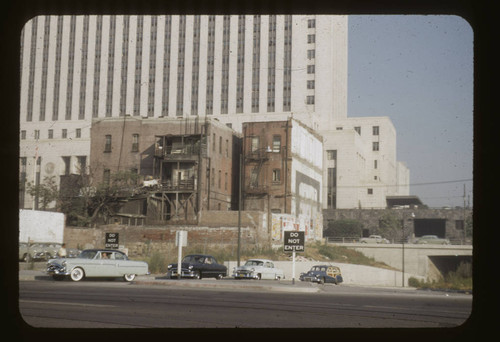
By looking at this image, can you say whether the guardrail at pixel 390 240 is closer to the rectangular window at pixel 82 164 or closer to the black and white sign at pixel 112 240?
the rectangular window at pixel 82 164

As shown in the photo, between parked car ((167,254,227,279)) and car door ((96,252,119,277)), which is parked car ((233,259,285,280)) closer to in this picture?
parked car ((167,254,227,279))

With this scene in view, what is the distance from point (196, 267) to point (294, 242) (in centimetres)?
425

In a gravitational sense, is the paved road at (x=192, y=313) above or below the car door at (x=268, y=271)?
above

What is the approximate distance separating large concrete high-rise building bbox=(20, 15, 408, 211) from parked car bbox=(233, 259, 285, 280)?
29.9m

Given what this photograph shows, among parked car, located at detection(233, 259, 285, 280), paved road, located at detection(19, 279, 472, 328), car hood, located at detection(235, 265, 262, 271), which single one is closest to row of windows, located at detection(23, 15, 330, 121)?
parked car, located at detection(233, 259, 285, 280)

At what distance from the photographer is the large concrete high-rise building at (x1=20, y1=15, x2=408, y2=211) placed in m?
54.4

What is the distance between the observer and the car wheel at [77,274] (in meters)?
19.1

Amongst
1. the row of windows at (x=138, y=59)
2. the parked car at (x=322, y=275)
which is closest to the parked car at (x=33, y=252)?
the parked car at (x=322, y=275)

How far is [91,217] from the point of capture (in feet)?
121

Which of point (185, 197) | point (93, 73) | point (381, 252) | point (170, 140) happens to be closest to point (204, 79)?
point (93, 73)

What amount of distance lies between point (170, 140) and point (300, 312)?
3506 cm

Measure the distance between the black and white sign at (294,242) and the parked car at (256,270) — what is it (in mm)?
3702

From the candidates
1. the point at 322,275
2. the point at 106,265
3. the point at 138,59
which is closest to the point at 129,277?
the point at 106,265
